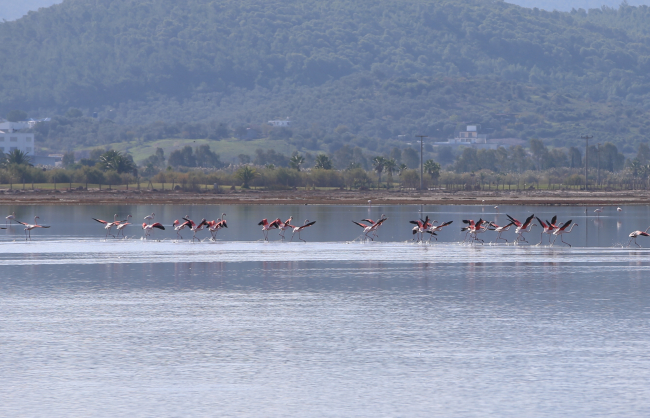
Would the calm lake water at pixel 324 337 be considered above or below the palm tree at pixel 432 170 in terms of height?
below

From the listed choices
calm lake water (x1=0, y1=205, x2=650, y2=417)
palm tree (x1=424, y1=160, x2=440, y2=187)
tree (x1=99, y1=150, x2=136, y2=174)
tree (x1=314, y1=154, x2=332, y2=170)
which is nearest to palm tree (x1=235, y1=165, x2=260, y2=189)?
tree (x1=99, y1=150, x2=136, y2=174)

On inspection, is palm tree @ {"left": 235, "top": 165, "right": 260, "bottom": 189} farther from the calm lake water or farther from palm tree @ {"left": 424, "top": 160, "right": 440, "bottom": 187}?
the calm lake water

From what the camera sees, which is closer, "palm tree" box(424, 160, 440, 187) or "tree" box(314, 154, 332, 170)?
"tree" box(314, 154, 332, 170)

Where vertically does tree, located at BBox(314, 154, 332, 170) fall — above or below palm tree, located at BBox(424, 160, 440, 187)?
above

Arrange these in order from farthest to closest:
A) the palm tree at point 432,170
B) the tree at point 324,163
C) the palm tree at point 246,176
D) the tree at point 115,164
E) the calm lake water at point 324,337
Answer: the palm tree at point 432,170, the tree at point 324,163, the tree at point 115,164, the palm tree at point 246,176, the calm lake water at point 324,337

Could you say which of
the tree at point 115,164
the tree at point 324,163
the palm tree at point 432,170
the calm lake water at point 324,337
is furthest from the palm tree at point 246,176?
the calm lake water at point 324,337

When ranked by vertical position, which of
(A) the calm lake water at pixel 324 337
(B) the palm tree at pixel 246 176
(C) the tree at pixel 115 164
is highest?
(C) the tree at pixel 115 164

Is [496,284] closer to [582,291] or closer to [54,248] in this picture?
[582,291]

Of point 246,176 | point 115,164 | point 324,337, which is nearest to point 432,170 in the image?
point 246,176

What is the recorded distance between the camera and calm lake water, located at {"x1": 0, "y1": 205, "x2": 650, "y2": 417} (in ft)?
39.9

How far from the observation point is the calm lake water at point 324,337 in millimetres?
12172

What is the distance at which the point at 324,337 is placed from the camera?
16.3m

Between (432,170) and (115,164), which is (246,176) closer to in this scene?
(115,164)

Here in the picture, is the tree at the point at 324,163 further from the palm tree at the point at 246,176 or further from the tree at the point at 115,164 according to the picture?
the tree at the point at 115,164
